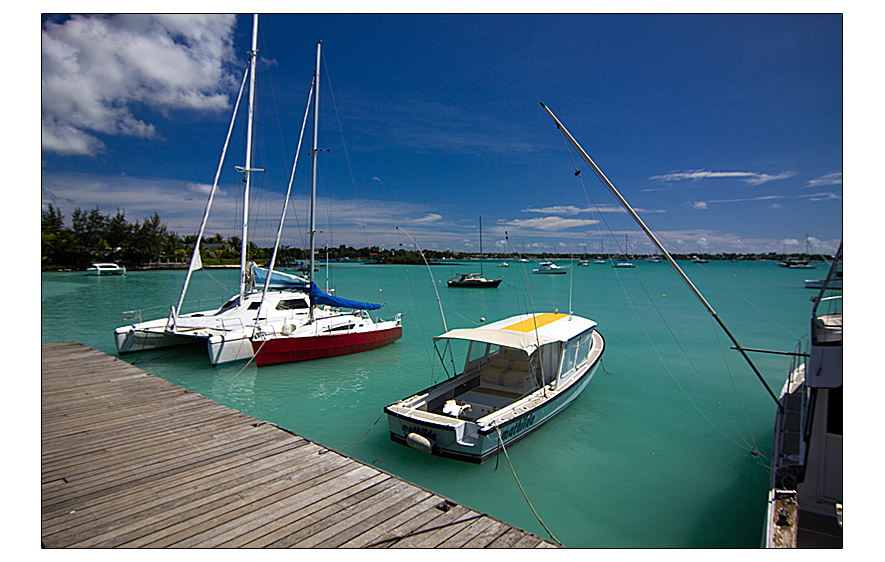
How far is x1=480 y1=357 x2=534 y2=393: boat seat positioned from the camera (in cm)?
1012

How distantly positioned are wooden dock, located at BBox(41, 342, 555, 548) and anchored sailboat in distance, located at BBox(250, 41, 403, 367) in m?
8.38

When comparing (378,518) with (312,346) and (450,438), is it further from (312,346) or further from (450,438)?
(312,346)

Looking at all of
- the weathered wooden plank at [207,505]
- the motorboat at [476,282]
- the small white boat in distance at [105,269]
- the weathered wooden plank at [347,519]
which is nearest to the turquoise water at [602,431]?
the weathered wooden plank at [347,519]

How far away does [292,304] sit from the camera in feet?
62.6

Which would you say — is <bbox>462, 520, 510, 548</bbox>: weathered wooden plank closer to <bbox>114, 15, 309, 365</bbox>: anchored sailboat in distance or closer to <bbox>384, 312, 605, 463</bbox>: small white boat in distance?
<bbox>384, 312, 605, 463</bbox>: small white boat in distance

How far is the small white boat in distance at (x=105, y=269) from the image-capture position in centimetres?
7650

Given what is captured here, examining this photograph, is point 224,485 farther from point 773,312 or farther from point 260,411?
point 773,312

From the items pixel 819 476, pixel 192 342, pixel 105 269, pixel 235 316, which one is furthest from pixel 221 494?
pixel 105 269

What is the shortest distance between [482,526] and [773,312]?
4489 centimetres

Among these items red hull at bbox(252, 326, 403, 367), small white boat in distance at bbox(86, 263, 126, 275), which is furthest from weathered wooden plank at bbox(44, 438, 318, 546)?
small white boat in distance at bbox(86, 263, 126, 275)

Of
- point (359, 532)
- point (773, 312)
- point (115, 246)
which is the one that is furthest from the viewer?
point (115, 246)

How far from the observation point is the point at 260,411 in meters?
11.8

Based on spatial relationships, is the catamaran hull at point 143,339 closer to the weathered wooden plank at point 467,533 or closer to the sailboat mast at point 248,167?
the sailboat mast at point 248,167

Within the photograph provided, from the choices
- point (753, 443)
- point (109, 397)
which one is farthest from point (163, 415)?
point (753, 443)
